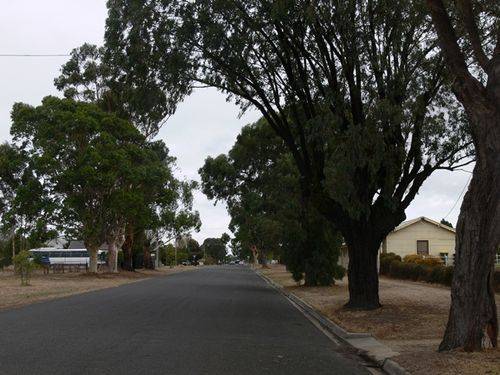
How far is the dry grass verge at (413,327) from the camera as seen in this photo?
8.98 metres

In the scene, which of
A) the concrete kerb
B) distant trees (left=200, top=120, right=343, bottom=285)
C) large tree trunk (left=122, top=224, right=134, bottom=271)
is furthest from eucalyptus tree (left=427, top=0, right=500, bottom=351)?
large tree trunk (left=122, top=224, right=134, bottom=271)

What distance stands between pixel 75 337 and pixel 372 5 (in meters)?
10.9

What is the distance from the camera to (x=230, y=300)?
24.2m

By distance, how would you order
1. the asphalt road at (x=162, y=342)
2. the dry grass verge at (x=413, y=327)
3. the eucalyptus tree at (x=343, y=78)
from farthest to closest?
the eucalyptus tree at (x=343, y=78) → the asphalt road at (x=162, y=342) → the dry grass verge at (x=413, y=327)

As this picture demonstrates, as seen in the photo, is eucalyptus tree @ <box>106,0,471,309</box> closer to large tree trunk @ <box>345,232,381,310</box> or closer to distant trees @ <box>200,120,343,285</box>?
large tree trunk @ <box>345,232,381,310</box>

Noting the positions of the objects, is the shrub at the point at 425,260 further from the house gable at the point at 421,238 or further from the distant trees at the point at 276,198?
the distant trees at the point at 276,198

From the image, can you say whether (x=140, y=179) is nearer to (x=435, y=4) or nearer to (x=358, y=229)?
(x=358, y=229)

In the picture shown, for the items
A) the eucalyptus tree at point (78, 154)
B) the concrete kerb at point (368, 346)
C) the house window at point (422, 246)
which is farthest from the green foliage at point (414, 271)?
the eucalyptus tree at point (78, 154)

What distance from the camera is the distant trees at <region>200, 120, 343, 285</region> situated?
102 ft

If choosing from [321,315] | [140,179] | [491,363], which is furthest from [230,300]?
[140,179]

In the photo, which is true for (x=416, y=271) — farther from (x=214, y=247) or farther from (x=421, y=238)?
(x=214, y=247)

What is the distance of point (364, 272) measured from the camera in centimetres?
1864

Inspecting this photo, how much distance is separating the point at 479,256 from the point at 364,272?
902 centimetres

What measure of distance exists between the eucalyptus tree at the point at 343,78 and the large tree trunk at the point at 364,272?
0.03 m
